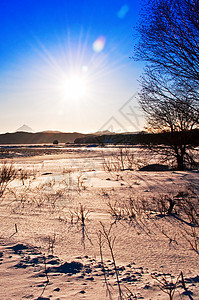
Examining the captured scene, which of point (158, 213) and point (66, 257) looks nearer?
point (66, 257)

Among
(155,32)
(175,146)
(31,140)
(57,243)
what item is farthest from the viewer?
(31,140)

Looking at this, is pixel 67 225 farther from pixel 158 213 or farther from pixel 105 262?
pixel 158 213

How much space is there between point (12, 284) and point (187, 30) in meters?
4.90

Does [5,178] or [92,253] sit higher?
[5,178]

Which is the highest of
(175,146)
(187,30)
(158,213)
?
(187,30)

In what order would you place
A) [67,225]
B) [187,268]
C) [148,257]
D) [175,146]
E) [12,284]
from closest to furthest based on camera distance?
[12,284]
[187,268]
[148,257]
[67,225]
[175,146]

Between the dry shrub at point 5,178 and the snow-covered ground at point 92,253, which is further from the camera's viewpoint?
the dry shrub at point 5,178

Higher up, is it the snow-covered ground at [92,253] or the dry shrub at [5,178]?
the dry shrub at [5,178]

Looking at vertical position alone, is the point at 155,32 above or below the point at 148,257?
above

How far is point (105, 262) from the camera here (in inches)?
61.2

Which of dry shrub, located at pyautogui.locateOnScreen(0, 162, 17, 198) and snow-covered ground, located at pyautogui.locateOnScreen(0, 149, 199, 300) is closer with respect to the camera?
snow-covered ground, located at pyautogui.locateOnScreen(0, 149, 199, 300)

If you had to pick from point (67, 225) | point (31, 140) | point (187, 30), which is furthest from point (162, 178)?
point (31, 140)

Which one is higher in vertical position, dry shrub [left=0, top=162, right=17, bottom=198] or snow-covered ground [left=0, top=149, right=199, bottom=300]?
dry shrub [left=0, top=162, right=17, bottom=198]

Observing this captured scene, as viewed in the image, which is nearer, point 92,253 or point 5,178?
point 92,253
